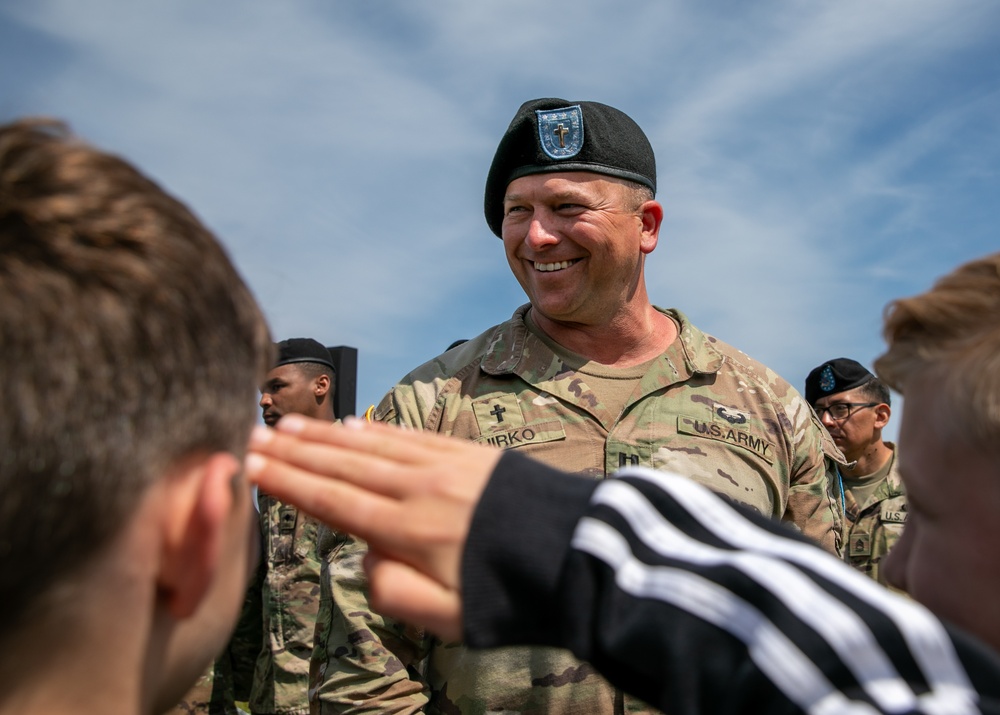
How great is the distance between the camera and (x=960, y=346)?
1622 millimetres

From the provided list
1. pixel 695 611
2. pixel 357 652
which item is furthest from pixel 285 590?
pixel 695 611

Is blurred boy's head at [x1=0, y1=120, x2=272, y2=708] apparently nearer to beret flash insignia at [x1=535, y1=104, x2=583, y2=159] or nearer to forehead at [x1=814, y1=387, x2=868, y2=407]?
beret flash insignia at [x1=535, y1=104, x2=583, y2=159]

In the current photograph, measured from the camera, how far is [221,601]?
126 cm

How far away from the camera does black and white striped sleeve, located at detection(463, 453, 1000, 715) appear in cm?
114

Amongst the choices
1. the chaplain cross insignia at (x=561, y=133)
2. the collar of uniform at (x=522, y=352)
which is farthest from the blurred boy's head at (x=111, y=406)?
the chaplain cross insignia at (x=561, y=133)

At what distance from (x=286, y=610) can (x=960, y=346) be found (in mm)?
6640

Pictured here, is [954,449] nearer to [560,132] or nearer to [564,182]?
[564,182]

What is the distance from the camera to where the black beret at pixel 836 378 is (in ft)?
26.6

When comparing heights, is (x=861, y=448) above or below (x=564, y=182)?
below

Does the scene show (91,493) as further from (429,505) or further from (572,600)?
(572,600)

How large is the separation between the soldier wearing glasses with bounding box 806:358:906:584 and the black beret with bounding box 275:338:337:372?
169 inches

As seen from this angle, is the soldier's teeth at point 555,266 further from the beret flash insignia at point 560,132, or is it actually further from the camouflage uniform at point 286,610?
the camouflage uniform at point 286,610

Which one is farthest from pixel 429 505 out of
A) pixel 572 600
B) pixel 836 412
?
pixel 836 412

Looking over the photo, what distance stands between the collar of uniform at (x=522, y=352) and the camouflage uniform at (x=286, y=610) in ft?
13.4
